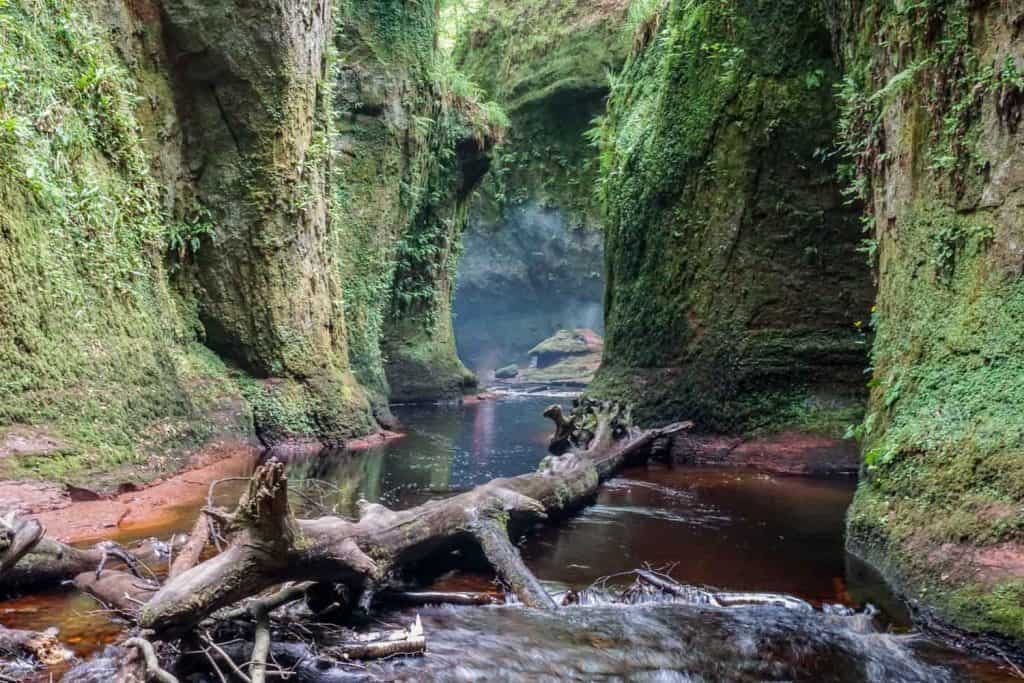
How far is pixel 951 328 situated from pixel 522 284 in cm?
3443

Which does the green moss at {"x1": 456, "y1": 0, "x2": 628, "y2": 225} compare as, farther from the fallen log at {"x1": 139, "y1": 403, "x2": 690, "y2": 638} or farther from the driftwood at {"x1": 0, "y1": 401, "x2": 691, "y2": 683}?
the driftwood at {"x1": 0, "y1": 401, "x2": 691, "y2": 683}

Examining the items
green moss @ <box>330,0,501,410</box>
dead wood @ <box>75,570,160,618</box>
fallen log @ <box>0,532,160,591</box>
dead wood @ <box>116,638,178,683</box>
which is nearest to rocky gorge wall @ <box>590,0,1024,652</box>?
dead wood @ <box>116,638,178,683</box>

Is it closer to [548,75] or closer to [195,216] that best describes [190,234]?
[195,216]

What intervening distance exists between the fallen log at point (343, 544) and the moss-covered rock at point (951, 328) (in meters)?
2.54

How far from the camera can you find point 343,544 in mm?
3867

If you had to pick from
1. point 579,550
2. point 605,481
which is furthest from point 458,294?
point 579,550

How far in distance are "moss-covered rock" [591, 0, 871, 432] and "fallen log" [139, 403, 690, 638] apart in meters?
5.38

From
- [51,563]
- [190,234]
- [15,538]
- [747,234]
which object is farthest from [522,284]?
[15,538]

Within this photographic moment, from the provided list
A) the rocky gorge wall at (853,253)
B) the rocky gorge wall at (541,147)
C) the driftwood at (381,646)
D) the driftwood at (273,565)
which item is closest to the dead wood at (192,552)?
the driftwood at (273,565)

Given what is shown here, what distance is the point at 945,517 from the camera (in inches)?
183

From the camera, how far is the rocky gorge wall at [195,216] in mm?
6748

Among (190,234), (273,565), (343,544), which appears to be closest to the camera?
(273,565)

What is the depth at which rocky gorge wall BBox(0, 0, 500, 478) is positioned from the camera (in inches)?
266

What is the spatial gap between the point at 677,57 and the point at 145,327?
30.7ft
